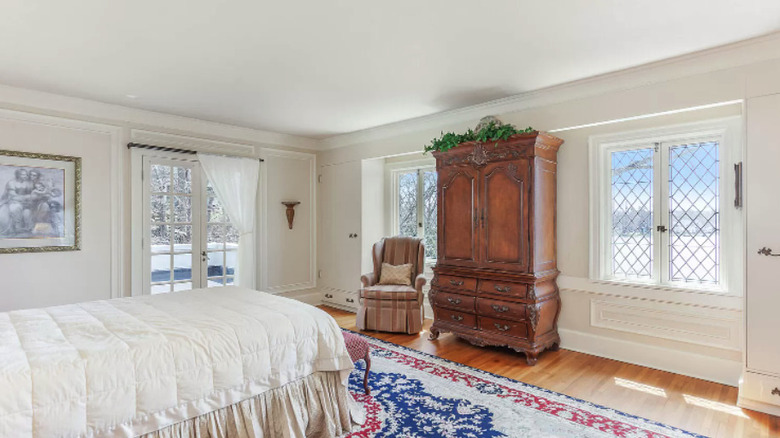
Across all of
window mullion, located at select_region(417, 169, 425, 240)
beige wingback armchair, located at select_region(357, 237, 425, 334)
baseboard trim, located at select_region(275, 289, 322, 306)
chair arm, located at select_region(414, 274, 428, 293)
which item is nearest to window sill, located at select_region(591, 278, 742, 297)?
chair arm, located at select_region(414, 274, 428, 293)

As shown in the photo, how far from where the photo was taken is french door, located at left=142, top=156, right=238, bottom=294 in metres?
4.51

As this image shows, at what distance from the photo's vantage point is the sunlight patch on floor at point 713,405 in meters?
2.66

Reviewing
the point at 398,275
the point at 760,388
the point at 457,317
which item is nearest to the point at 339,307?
Answer: the point at 398,275

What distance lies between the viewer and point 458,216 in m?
4.09

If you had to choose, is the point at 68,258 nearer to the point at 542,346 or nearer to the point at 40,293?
the point at 40,293

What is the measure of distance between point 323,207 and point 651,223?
4.29m

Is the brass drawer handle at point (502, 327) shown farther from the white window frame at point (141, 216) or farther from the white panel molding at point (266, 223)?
the white window frame at point (141, 216)

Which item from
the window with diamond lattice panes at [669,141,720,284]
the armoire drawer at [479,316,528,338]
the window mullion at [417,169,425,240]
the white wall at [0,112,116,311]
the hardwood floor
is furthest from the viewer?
the window mullion at [417,169,425,240]

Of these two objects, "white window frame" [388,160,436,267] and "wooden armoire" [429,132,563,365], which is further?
"white window frame" [388,160,436,267]

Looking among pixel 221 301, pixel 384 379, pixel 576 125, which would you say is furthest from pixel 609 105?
pixel 221 301

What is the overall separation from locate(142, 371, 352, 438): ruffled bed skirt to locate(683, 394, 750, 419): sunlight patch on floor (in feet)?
8.03

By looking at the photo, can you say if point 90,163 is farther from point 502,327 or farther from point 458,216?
point 502,327

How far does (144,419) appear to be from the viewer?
5.80ft

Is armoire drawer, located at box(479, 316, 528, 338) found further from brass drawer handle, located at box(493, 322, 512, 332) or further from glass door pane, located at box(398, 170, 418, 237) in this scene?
glass door pane, located at box(398, 170, 418, 237)
